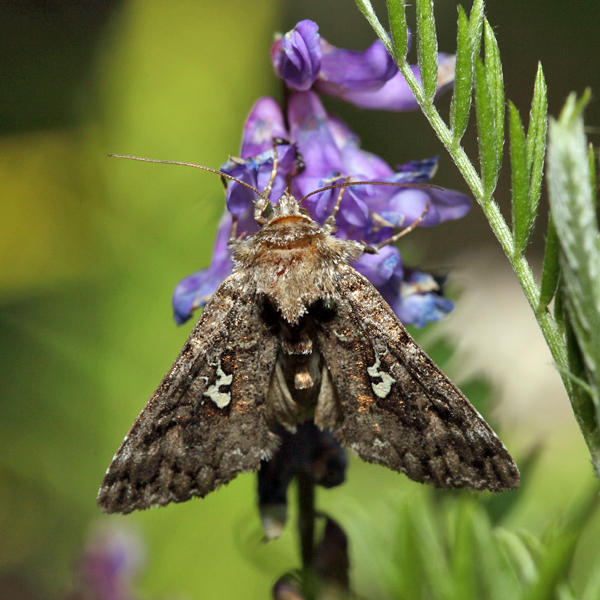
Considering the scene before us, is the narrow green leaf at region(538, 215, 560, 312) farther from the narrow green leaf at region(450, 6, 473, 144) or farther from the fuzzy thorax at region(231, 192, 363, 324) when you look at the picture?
the fuzzy thorax at region(231, 192, 363, 324)

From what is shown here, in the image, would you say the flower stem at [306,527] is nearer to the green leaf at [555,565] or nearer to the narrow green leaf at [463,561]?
the narrow green leaf at [463,561]

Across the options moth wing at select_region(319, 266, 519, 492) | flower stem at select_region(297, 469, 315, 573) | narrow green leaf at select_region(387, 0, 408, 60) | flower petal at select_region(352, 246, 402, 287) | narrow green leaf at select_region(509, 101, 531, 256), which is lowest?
flower stem at select_region(297, 469, 315, 573)

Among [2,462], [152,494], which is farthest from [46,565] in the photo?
[152,494]

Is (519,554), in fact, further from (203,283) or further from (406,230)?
(203,283)

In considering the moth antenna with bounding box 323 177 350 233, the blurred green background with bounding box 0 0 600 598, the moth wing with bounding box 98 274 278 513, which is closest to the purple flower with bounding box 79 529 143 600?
the blurred green background with bounding box 0 0 600 598

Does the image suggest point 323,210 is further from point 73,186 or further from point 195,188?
point 73,186

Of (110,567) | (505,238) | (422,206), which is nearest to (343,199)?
(422,206)
